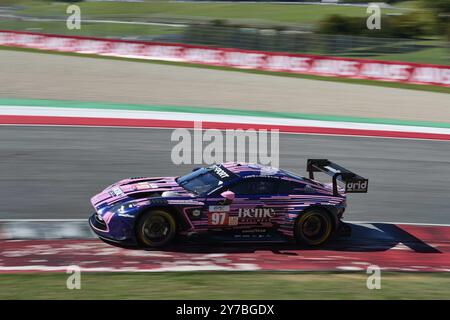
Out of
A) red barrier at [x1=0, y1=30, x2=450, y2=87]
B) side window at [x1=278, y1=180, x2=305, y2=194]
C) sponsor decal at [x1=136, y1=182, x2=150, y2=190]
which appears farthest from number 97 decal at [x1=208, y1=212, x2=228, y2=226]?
red barrier at [x1=0, y1=30, x2=450, y2=87]

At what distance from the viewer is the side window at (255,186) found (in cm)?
Answer: 1096

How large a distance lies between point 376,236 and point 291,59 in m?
21.1

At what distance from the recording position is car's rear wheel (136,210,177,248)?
1046 cm

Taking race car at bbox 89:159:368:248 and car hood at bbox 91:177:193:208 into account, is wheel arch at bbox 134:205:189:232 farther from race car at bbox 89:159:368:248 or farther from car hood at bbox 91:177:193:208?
car hood at bbox 91:177:193:208

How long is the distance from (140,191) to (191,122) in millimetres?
10189

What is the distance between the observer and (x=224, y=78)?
2992cm

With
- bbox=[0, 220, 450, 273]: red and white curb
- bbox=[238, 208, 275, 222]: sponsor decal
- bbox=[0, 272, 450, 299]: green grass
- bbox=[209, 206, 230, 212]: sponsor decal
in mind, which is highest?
bbox=[209, 206, 230, 212]: sponsor decal

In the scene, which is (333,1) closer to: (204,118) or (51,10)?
(51,10)

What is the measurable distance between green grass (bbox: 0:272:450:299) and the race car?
3.23 ft

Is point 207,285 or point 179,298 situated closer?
point 179,298

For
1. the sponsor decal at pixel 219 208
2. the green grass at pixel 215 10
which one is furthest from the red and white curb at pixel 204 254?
the green grass at pixel 215 10

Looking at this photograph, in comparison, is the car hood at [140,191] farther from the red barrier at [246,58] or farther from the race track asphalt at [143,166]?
the red barrier at [246,58]

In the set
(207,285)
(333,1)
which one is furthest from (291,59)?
(333,1)

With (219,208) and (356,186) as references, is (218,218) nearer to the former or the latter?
(219,208)
